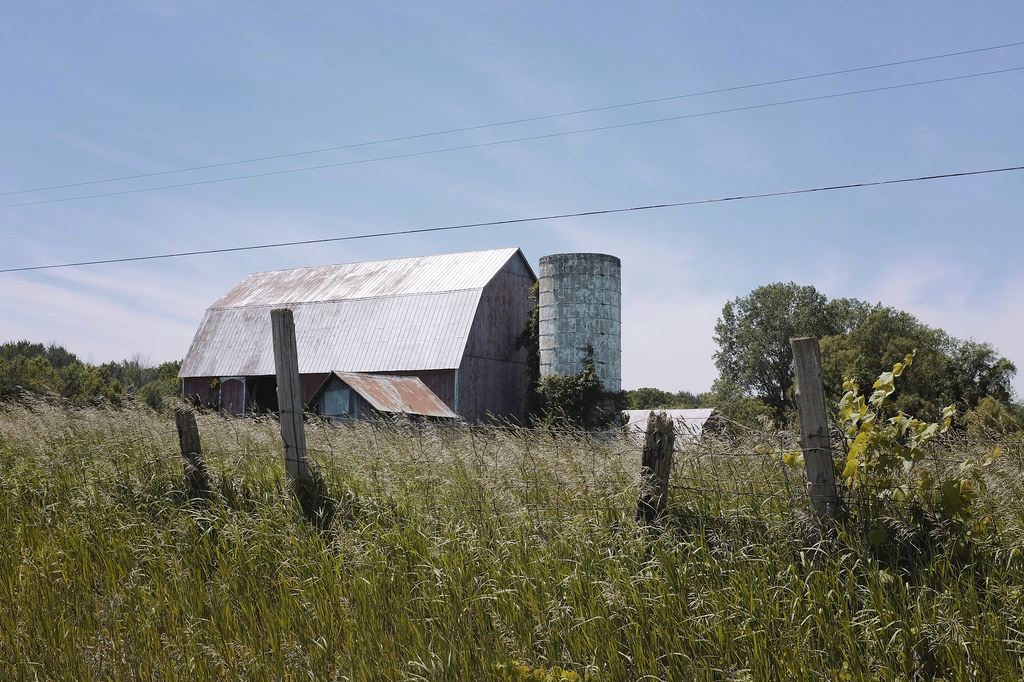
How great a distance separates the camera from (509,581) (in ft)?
14.5

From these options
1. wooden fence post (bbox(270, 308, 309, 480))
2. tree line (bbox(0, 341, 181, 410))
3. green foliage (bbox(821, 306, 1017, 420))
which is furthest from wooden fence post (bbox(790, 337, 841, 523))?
green foliage (bbox(821, 306, 1017, 420))

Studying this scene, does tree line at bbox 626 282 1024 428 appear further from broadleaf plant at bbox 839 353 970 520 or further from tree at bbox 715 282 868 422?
→ broadleaf plant at bbox 839 353 970 520

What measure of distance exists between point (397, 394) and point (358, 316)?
8378 millimetres

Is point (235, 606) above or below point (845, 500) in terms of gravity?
below

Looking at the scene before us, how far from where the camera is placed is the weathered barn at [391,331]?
1164 inches

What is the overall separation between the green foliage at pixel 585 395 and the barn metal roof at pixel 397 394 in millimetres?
4697

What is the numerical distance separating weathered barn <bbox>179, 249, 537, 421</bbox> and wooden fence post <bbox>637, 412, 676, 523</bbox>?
2366cm

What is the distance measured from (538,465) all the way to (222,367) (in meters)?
30.9

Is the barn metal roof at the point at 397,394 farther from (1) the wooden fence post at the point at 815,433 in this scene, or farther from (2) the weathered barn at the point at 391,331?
(1) the wooden fence post at the point at 815,433

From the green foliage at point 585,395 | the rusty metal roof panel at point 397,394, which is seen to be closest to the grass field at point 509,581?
the rusty metal roof panel at point 397,394

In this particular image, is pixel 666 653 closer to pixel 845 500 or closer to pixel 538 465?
pixel 845 500

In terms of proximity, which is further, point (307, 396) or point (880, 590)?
point (307, 396)

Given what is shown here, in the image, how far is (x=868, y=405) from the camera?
4.48 metres

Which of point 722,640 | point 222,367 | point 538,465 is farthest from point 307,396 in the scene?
point 722,640
